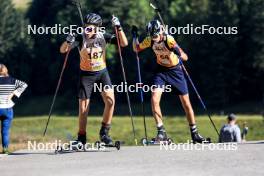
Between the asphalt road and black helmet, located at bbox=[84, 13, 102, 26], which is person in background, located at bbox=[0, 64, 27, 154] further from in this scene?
black helmet, located at bbox=[84, 13, 102, 26]

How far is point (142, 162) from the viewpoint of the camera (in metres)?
10.0

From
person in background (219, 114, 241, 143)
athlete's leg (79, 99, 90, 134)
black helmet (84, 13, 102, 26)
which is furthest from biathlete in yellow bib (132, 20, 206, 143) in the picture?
person in background (219, 114, 241, 143)

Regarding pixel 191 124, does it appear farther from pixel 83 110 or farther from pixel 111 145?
pixel 83 110

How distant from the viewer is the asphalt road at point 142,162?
29.8ft

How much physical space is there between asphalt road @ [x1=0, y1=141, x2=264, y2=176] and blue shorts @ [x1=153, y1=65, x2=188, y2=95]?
1.59m

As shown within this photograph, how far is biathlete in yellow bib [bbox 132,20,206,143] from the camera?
12648 mm

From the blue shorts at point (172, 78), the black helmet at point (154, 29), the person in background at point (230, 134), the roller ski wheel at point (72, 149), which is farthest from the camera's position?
the person in background at point (230, 134)

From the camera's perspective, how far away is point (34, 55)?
316ft

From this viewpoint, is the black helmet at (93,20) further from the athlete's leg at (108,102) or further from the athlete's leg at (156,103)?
the athlete's leg at (156,103)

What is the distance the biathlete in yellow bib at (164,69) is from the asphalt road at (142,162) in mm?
1088

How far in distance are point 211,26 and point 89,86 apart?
6891 centimetres

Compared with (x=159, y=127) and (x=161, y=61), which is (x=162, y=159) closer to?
(x=159, y=127)

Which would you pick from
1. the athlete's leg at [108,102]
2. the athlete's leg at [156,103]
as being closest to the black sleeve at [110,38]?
the athlete's leg at [108,102]

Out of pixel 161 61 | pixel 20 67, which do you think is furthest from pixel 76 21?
pixel 161 61
